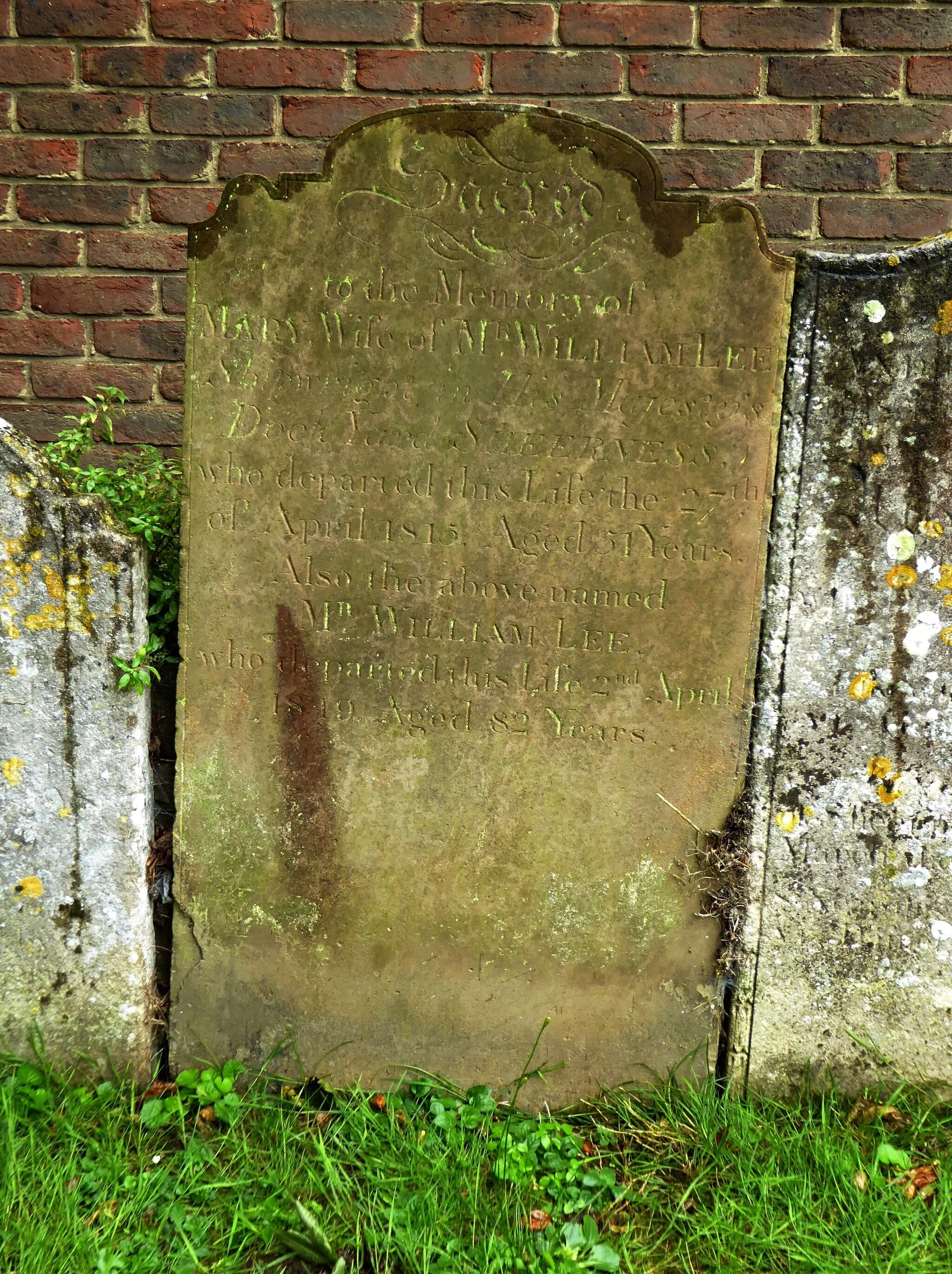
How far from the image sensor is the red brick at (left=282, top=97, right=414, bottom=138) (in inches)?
117

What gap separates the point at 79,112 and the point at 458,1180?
3.52 metres

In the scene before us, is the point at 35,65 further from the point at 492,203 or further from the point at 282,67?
the point at 492,203

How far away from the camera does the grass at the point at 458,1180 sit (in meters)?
1.64

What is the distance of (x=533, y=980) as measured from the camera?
6.84 feet

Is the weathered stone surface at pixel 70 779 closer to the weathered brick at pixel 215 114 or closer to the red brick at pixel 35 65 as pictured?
the weathered brick at pixel 215 114

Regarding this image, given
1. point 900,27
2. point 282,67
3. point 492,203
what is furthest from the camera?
point 282,67

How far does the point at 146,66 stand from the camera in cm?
299

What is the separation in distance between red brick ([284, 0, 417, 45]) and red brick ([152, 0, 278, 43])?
8 centimetres

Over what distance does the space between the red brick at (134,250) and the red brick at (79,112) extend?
1.16 feet

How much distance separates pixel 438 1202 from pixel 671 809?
967mm

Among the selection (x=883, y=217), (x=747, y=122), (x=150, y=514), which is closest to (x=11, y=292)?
(x=150, y=514)

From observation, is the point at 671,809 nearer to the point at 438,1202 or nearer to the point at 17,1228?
the point at 438,1202

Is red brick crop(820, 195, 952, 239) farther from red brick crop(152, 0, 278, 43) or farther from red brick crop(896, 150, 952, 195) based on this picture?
red brick crop(152, 0, 278, 43)

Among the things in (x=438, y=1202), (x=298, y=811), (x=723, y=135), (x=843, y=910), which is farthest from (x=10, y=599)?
(x=723, y=135)
